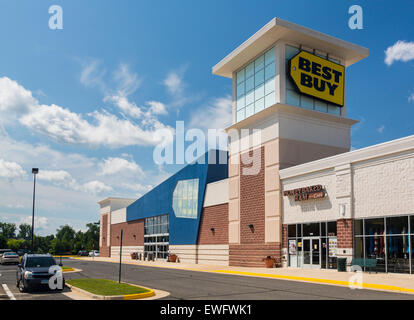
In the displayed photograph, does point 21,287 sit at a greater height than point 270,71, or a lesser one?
lesser

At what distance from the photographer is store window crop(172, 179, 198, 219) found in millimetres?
45656

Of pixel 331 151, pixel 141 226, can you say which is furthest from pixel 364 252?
pixel 141 226

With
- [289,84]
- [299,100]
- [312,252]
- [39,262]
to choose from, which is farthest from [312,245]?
[39,262]

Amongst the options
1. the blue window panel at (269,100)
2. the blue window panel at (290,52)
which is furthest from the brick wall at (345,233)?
the blue window panel at (290,52)

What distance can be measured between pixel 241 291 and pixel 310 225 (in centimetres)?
1431

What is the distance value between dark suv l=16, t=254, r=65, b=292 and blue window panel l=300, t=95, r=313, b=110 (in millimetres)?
23219

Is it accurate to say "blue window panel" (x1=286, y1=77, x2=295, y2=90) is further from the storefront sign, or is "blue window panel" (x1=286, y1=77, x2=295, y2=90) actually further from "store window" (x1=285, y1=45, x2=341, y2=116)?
the storefront sign

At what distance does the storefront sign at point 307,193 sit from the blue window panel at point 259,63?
1129 cm

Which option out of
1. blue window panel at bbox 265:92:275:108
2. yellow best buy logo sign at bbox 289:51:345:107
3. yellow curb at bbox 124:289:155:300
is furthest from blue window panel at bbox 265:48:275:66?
yellow curb at bbox 124:289:155:300

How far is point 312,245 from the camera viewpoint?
29688 millimetres

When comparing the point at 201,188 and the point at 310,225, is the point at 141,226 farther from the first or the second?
the point at 310,225

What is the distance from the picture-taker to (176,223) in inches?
1955

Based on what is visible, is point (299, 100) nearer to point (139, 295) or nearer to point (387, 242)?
point (387, 242)

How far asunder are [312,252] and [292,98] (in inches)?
476
